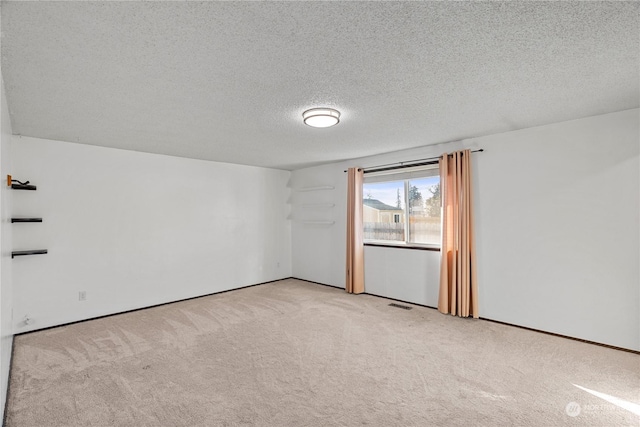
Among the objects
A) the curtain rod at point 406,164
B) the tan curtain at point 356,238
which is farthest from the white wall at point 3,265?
the curtain rod at point 406,164

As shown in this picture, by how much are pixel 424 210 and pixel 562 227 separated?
5.51ft

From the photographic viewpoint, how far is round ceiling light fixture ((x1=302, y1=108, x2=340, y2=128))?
2729 mm

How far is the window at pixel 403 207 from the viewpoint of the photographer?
4.47m

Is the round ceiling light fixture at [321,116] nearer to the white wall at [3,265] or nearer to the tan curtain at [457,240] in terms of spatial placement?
the tan curtain at [457,240]

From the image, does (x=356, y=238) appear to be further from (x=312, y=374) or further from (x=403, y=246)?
(x=312, y=374)

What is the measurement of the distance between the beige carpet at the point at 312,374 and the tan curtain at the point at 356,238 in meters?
1.19

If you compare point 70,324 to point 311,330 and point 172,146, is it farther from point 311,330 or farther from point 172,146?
point 311,330

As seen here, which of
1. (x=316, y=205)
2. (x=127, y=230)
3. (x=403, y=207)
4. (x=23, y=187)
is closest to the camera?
(x=23, y=187)

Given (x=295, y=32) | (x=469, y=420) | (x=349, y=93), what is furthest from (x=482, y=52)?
(x=469, y=420)

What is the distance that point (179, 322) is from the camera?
377cm

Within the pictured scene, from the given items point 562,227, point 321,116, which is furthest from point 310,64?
point 562,227

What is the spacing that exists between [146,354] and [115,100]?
7.55 feet

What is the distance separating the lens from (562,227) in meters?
3.23

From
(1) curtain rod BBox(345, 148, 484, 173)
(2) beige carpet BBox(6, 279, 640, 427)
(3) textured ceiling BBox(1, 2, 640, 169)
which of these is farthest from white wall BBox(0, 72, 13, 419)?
(1) curtain rod BBox(345, 148, 484, 173)
